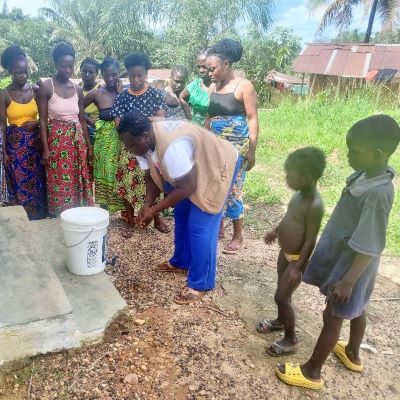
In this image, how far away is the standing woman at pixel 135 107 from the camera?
11.0 feet

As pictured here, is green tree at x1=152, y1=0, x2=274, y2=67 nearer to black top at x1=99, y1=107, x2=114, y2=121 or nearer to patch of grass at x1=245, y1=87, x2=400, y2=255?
patch of grass at x1=245, y1=87, x2=400, y2=255

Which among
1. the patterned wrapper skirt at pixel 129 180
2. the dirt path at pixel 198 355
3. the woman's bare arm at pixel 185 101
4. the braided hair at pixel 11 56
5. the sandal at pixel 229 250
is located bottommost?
the sandal at pixel 229 250

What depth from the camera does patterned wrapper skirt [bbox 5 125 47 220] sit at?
3.48 m

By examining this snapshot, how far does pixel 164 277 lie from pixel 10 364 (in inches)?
51.0

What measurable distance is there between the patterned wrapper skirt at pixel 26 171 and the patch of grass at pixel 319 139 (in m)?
2.49

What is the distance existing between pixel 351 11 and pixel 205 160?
21834mm

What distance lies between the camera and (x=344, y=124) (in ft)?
25.1

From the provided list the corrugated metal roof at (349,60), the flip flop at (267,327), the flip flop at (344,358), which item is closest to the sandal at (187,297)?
the flip flop at (267,327)

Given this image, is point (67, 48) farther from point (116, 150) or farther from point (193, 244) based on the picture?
point (193, 244)

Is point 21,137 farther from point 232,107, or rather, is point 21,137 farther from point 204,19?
point 204,19

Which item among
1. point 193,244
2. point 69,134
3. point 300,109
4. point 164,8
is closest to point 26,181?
point 69,134

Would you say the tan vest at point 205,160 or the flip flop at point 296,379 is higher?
the tan vest at point 205,160

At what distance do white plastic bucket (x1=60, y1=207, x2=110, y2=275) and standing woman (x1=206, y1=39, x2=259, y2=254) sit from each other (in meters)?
1.22

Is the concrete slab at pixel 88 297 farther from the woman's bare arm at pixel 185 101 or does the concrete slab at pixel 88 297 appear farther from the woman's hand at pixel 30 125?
the woman's bare arm at pixel 185 101
